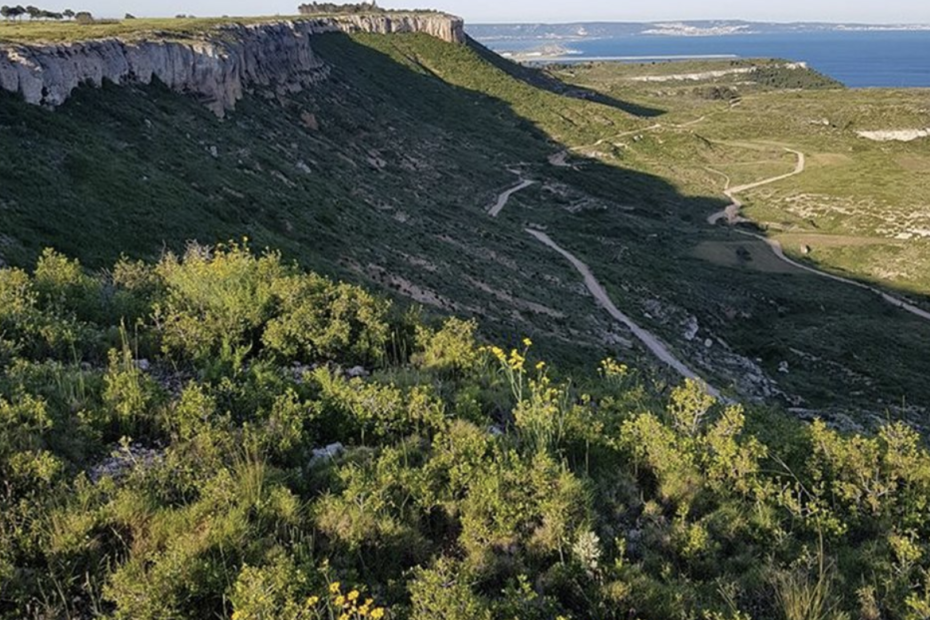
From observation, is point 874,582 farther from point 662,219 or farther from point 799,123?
point 799,123

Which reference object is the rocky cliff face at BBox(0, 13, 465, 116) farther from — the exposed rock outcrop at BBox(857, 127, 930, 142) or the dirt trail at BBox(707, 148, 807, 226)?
the exposed rock outcrop at BBox(857, 127, 930, 142)

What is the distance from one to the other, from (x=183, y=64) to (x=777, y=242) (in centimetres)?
5560

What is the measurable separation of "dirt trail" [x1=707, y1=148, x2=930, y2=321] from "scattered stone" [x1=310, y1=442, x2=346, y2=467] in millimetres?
52557

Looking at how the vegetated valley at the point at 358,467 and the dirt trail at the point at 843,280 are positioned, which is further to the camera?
the dirt trail at the point at 843,280

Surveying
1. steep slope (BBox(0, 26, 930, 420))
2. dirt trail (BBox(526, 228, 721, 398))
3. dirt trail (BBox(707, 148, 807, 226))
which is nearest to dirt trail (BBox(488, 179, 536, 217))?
steep slope (BBox(0, 26, 930, 420))

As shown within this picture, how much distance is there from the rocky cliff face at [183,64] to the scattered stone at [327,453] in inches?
1357

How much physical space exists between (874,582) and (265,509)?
18.2ft

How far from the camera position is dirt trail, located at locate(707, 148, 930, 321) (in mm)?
51375

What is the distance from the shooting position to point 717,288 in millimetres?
52531

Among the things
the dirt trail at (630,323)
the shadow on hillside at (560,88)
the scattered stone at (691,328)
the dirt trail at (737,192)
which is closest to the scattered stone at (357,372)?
the dirt trail at (630,323)

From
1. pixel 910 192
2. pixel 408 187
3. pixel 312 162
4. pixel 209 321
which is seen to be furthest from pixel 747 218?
pixel 209 321

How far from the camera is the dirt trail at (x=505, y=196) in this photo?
68.2 meters

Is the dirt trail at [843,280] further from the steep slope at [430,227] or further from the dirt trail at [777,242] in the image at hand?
the steep slope at [430,227]

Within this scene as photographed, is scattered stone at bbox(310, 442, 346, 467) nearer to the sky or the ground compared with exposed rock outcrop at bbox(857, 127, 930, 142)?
nearer to the sky
